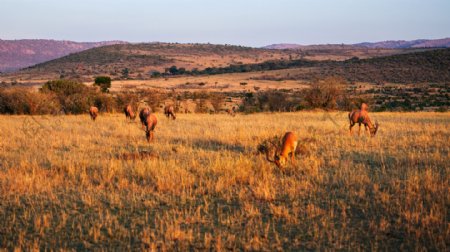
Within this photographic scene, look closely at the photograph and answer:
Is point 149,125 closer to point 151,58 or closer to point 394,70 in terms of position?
point 394,70

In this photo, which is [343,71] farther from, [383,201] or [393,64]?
[383,201]

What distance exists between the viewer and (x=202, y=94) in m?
35.2

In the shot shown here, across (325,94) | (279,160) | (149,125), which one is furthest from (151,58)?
(279,160)

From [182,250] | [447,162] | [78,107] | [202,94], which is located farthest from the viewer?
[202,94]

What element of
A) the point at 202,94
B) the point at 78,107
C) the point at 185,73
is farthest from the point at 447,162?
the point at 185,73

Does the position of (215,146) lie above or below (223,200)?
below

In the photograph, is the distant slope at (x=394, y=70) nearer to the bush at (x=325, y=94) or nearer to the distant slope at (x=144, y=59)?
the distant slope at (x=144, y=59)

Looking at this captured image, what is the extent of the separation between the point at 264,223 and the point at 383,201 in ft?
7.55

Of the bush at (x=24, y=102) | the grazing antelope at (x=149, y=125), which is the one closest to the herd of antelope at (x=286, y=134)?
the grazing antelope at (x=149, y=125)

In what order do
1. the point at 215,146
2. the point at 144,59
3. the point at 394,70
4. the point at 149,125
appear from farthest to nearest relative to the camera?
the point at 144,59 < the point at 394,70 < the point at 149,125 < the point at 215,146

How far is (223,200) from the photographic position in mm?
7355

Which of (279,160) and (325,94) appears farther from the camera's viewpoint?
(325,94)

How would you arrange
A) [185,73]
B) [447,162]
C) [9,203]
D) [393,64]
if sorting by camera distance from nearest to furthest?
[9,203], [447,162], [393,64], [185,73]

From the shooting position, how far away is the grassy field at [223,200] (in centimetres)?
557
